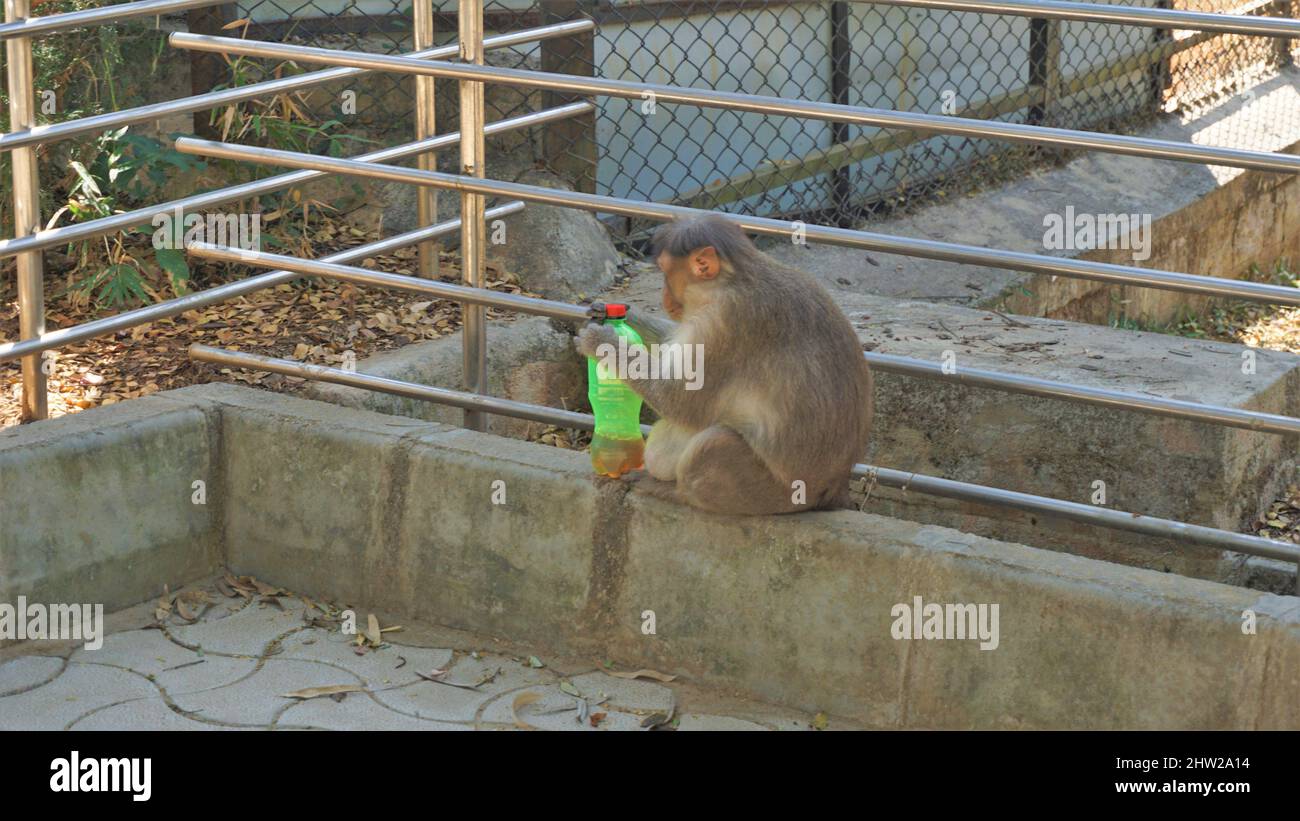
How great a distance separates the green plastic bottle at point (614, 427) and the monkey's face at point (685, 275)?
0.23 meters

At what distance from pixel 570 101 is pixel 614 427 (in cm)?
281

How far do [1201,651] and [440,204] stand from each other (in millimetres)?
3718

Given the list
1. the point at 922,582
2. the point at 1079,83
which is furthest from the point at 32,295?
the point at 1079,83

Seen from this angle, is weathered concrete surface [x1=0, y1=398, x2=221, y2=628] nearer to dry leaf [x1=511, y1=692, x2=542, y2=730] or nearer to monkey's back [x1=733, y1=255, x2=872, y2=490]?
dry leaf [x1=511, y1=692, x2=542, y2=730]

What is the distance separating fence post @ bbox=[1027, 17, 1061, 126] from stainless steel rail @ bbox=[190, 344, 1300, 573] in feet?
16.6

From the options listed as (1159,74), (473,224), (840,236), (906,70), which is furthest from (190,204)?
(1159,74)

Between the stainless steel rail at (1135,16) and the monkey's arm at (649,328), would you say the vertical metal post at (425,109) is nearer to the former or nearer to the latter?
the monkey's arm at (649,328)

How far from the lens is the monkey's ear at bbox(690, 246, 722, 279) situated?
3.45m

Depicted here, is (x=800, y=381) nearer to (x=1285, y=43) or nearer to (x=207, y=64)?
(x=207, y=64)

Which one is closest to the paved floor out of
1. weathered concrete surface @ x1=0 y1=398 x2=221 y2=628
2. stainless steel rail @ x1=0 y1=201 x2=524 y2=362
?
weathered concrete surface @ x1=0 y1=398 x2=221 y2=628

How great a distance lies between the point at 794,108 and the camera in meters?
3.74

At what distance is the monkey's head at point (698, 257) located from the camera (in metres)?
3.45

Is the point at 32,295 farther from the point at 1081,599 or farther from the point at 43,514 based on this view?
the point at 1081,599

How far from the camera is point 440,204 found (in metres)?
5.93
